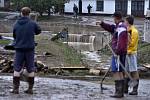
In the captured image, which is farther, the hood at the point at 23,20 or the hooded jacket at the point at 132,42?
the hooded jacket at the point at 132,42

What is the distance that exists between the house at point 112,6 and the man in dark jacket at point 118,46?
5665 cm

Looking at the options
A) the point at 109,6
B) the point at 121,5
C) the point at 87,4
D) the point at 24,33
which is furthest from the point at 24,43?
the point at 87,4

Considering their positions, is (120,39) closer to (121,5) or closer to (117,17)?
(117,17)

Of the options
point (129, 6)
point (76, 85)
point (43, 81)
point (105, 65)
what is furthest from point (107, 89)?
point (129, 6)

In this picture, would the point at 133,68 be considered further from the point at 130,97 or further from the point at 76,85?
the point at 76,85

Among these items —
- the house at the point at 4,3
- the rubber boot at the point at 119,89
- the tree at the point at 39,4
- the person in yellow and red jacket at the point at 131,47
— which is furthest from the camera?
the house at the point at 4,3

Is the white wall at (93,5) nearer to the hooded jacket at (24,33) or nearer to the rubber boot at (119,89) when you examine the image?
the rubber boot at (119,89)

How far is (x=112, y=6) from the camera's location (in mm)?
72812

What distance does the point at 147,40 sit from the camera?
3123 centimetres

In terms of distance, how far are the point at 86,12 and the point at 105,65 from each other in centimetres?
5166

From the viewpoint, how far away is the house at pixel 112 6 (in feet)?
233

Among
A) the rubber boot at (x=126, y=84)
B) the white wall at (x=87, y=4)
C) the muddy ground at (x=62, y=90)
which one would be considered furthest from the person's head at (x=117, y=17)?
the white wall at (x=87, y=4)

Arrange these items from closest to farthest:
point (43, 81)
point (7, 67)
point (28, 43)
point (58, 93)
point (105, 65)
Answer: point (28, 43) < point (58, 93) < point (43, 81) < point (7, 67) < point (105, 65)

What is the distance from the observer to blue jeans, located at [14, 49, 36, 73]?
1270 cm
